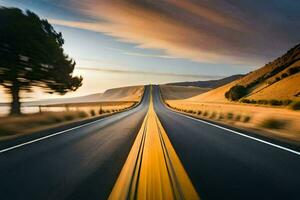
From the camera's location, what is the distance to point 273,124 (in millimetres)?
18859

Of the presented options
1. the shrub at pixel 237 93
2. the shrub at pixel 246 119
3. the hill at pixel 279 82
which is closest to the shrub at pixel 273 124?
the shrub at pixel 246 119

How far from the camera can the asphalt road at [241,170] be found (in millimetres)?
5162

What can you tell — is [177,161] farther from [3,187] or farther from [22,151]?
[22,151]

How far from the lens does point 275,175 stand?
6379mm

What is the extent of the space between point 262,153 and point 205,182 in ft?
12.7

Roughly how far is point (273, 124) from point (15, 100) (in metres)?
22.7

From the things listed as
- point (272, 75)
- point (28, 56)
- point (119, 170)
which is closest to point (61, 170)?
point (119, 170)

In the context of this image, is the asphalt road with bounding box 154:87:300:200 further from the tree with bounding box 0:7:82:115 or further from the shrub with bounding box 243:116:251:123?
the tree with bounding box 0:7:82:115

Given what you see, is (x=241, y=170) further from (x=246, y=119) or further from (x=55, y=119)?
(x=55, y=119)

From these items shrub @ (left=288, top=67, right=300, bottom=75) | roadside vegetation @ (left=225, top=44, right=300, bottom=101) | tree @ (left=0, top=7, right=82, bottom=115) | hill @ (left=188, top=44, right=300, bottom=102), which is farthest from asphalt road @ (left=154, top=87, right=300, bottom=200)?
shrub @ (left=288, top=67, right=300, bottom=75)

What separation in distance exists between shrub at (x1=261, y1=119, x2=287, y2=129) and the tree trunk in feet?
71.1

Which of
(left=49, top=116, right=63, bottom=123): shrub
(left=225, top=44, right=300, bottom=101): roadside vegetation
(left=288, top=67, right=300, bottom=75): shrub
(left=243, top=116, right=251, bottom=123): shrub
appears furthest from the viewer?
(left=288, top=67, right=300, bottom=75): shrub

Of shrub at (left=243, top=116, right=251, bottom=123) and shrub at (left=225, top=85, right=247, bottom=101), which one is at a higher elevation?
shrub at (left=225, top=85, right=247, bottom=101)

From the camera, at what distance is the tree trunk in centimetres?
3112
